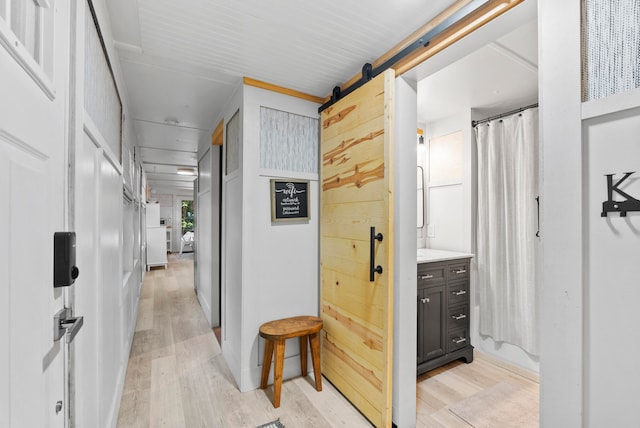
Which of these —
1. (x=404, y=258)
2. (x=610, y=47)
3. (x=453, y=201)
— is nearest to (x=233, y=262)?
(x=404, y=258)

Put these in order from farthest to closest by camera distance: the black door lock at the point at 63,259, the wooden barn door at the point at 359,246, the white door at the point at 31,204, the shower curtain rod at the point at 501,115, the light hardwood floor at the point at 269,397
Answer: the shower curtain rod at the point at 501,115 → the light hardwood floor at the point at 269,397 → the wooden barn door at the point at 359,246 → the black door lock at the point at 63,259 → the white door at the point at 31,204

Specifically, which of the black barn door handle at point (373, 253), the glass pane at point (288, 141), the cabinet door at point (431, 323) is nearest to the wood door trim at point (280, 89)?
the glass pane at point (288, 141)

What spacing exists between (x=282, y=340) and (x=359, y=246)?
89 centimetres

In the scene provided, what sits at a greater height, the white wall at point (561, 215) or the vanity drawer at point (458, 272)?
the white wall at point (561, 215)

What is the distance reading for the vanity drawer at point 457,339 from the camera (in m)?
2.62

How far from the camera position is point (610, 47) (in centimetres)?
94

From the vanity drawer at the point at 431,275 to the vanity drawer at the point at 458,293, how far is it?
0.47 ft

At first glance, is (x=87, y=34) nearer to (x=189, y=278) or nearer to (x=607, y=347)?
(x=607, y=347)

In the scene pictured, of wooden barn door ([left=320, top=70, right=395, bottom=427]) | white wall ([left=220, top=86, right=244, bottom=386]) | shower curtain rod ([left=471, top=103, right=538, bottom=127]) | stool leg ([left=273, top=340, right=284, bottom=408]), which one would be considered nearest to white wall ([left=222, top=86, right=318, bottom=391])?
white wall ([left=220, top=86, right=244, bottom=386])

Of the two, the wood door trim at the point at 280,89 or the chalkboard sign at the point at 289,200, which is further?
the chalkboard sign at the point at 289,200

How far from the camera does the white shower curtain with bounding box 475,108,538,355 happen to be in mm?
2545

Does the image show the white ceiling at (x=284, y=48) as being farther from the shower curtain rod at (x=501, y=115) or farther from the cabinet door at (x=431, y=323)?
the cabinet door at (x=431, y=323)

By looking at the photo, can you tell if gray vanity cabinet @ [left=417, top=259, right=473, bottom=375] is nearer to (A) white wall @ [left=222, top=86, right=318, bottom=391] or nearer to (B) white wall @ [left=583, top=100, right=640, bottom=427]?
(A) white wall @ [left=222, top=86, right=318, bottom=391]

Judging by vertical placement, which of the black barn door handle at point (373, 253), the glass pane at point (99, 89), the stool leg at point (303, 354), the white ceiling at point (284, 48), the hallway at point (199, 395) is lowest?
the hallway at point (199, 395)
